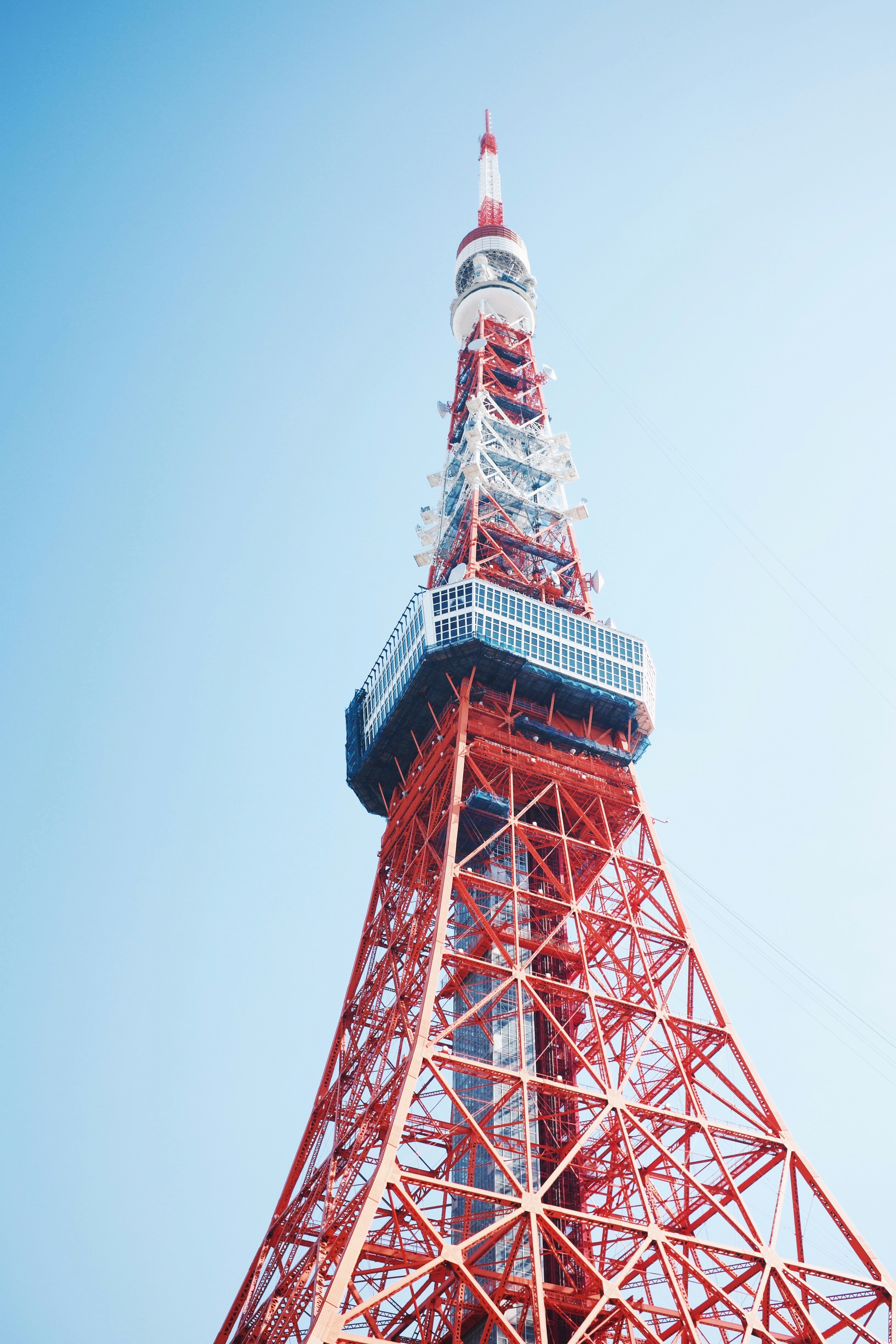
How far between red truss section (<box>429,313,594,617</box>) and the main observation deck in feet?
9.37

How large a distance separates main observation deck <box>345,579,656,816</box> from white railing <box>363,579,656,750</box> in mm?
34

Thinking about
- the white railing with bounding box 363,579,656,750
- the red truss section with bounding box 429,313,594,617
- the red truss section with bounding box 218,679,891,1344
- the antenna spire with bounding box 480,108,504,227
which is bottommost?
the red truss section with bounding box 218,679,891,1344

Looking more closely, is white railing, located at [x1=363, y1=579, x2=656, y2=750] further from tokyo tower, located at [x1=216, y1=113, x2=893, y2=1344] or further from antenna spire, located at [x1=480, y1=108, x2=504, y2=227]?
antenna spire, located at [x1=480, y1=108, x2=504, y2=227]

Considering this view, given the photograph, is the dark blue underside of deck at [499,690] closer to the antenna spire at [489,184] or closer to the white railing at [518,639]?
the white railing at [518,639]

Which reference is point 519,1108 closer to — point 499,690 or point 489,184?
point 499,690

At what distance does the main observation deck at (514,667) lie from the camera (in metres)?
38.9

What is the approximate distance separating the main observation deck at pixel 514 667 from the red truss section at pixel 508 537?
9.37 ft

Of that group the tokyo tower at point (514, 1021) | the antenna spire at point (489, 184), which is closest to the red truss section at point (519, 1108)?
the tokyo tower at point (514, 1021)

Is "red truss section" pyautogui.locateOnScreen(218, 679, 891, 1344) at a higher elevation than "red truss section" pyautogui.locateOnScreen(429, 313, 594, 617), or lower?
lower

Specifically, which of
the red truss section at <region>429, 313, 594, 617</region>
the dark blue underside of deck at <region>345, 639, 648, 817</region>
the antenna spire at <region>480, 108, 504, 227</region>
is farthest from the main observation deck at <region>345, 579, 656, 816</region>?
the antenna spire at <region>480, 108, 504, 227</region>

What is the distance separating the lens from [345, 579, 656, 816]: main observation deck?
38.9 m

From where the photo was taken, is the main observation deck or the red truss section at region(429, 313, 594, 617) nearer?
the main observation deck

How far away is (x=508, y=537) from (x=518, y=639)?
8543mm

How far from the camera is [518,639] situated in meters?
39.2
